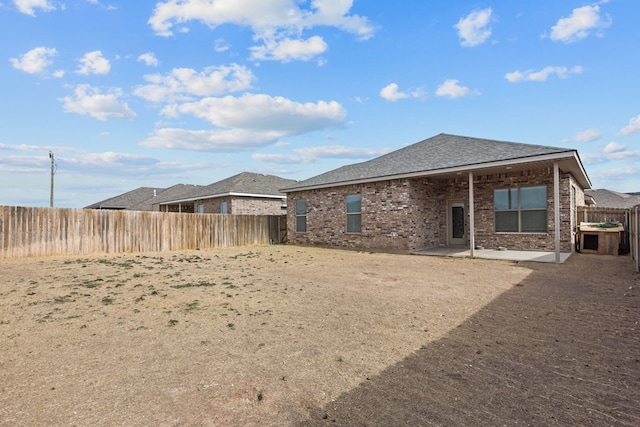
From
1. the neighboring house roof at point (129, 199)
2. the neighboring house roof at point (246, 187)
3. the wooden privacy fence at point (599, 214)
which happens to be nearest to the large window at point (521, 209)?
the wooden privacy fence at point (599, 214)

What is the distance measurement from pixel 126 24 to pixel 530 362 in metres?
12.0

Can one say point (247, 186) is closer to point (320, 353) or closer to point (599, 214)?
point (599, 214)

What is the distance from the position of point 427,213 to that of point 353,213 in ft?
10.4

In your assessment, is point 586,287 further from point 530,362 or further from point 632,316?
point 530,362

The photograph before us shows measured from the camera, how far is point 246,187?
24.0 m

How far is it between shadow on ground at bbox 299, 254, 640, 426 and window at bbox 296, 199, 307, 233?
13219 millimetres

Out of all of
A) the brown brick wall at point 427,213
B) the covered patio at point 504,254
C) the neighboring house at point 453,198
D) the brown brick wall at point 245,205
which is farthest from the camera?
the brown brick wall at point 245,205

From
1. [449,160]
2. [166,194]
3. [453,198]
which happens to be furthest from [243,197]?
[166,194]

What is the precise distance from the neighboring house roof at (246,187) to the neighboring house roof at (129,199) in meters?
12.2

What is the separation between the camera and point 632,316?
499 centimetres

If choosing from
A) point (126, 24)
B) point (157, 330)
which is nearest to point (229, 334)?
point (157, 330)

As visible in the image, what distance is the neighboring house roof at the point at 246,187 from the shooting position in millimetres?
23406

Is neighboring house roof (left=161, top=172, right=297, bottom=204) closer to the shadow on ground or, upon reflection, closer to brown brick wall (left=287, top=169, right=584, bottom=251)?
brown brick wall (left=287, top=169, right=584, bottom=251)

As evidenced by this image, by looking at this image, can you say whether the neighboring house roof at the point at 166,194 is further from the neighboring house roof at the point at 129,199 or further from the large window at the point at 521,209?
the large window at the point at 521,209
